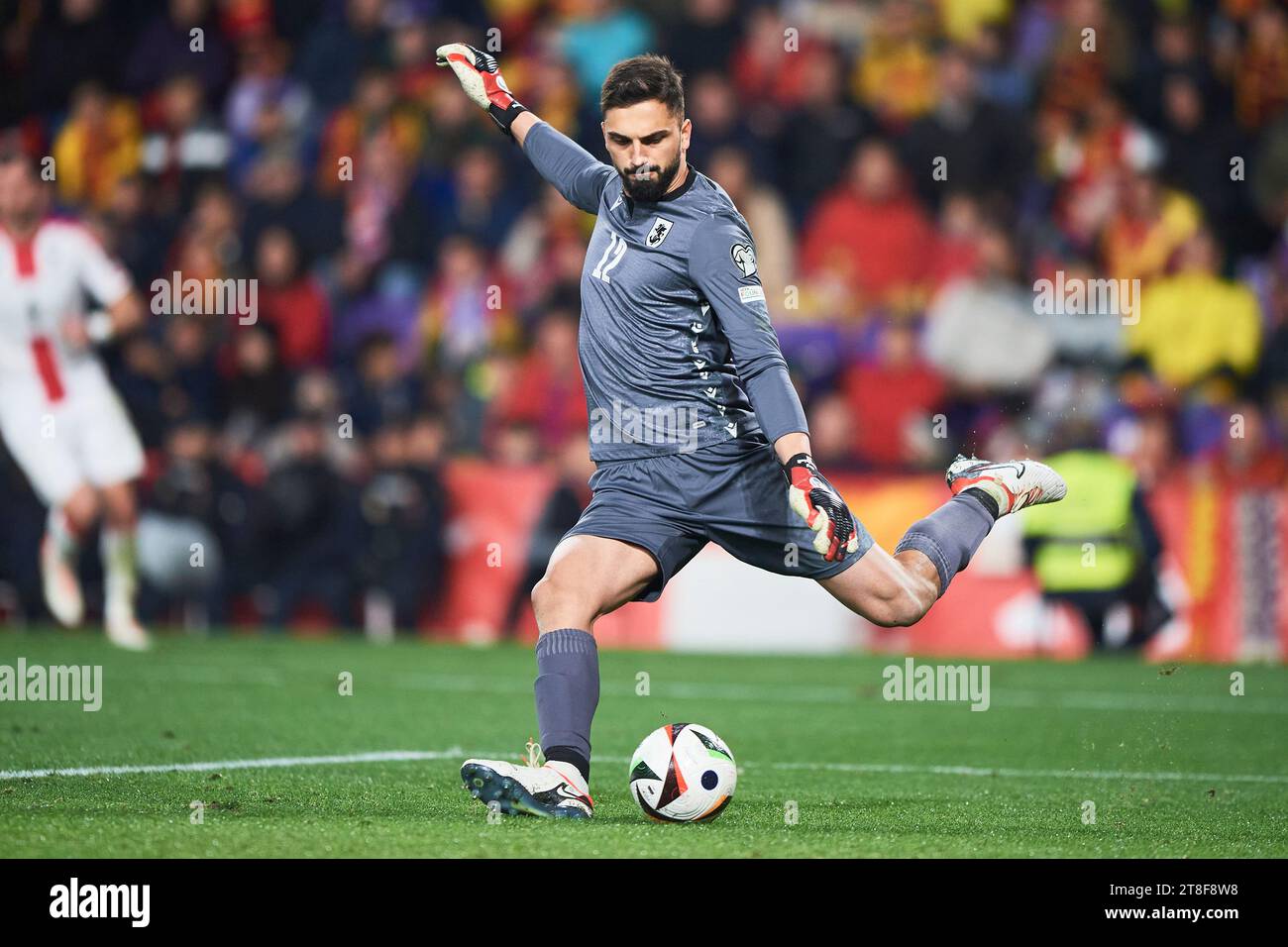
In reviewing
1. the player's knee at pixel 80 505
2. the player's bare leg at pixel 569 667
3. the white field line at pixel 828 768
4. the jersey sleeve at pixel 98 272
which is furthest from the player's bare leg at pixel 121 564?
the player's bare leg at pixel 569 667

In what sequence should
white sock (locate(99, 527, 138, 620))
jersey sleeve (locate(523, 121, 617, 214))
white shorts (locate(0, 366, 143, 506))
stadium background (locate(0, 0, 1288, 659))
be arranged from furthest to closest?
stadium background (locate(0, 0, 1288, 659)) → white sock (locate(99, 527, 138, 620)) → white shorts (locate(0, 366, 143, 506)) → jersey sleeve (locate(523, 121, 617, 214))

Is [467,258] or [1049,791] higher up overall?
[467,258]

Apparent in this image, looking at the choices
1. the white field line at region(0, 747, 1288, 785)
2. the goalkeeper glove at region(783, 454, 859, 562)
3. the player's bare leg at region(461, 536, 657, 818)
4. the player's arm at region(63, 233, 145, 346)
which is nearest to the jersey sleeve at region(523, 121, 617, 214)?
the player's bare leg at region(461, 536, 657, 818)

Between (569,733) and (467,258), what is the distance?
32.6 ft

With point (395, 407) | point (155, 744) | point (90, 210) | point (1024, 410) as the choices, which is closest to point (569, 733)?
point (155, 744)

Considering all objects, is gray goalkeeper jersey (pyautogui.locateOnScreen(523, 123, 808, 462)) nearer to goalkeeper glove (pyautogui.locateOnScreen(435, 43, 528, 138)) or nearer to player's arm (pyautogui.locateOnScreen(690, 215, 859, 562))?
player's arm (pyautogui.locateOnScreen(690, 215, 859, 562))

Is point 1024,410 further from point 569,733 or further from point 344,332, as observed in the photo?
point 569,733

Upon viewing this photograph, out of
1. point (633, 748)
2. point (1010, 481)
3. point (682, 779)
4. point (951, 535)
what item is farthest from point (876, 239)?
point (682, 779)

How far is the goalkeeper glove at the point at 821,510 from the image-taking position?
536 centimetres

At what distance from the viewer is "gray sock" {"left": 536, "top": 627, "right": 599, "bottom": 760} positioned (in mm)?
5586

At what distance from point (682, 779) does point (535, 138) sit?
259 centimetres

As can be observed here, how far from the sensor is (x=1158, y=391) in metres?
13.1
